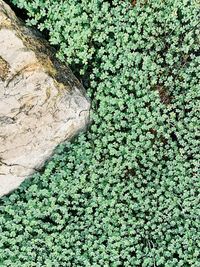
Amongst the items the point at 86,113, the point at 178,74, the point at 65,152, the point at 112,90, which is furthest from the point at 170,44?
the point at 65,152

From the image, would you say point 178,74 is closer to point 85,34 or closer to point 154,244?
point 85,34

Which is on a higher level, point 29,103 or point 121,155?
point 29,103

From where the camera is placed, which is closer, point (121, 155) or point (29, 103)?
point (29, 103)

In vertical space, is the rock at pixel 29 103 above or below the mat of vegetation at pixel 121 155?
above

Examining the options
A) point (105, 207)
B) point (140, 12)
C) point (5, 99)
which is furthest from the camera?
point (140, 12)

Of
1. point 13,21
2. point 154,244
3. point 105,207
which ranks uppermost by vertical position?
point 13,21
